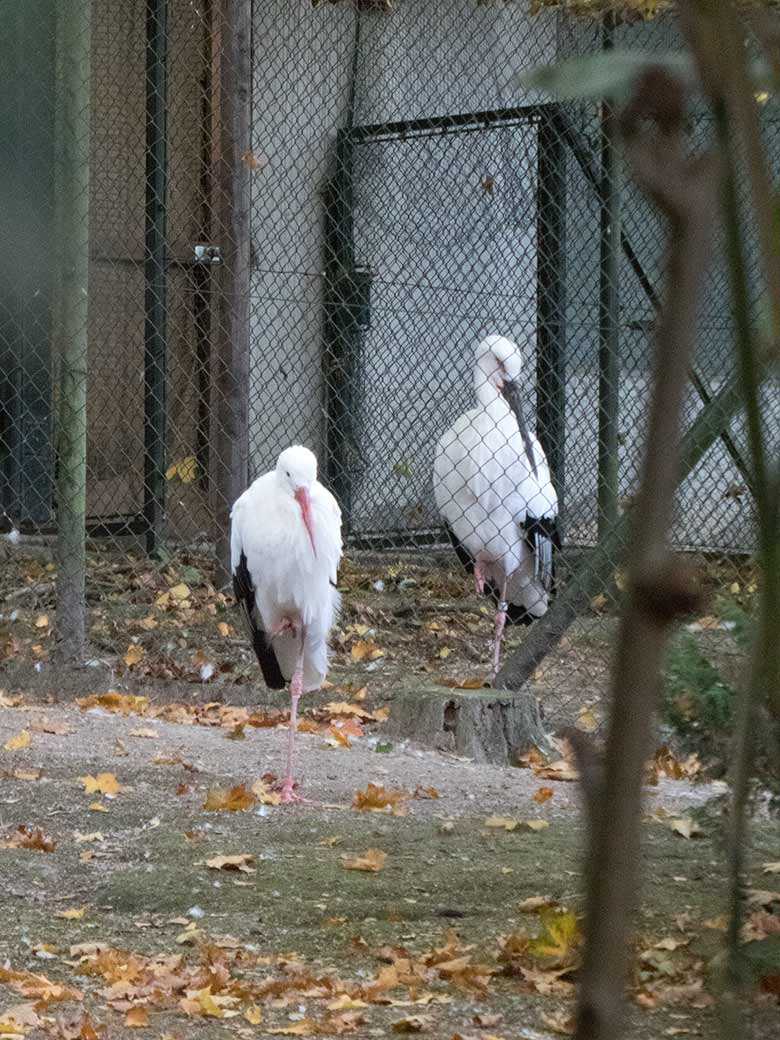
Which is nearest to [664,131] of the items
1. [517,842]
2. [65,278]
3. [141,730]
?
[517,842]

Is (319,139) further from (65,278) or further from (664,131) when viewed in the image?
(664,131)

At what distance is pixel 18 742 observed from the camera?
195 inches

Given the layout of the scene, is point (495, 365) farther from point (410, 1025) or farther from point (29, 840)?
point (410, 1025)

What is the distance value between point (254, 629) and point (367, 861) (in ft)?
7.24

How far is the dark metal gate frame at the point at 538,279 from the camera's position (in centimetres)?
737

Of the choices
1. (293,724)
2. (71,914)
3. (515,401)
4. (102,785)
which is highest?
(515,401)

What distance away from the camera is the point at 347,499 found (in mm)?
7934

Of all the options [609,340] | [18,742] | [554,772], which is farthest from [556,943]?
[609,340]

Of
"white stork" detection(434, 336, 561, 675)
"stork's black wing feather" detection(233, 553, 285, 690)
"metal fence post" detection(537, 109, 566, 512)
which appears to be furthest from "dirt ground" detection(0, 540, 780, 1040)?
"metal fence post" detection(537, 109, 566, 512)

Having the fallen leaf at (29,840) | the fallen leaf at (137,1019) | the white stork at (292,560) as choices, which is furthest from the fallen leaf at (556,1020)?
the white stork at (292,560)

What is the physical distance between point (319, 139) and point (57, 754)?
4284 mm

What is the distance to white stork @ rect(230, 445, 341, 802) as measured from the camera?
568 cm

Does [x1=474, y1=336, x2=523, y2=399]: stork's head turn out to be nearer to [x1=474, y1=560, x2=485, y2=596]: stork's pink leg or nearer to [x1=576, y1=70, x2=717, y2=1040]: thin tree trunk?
[x1=474, y1=560, x2=485, y2=596]: stork's pink leg

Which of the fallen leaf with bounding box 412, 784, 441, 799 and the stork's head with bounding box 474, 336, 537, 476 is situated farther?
the stork's head with bounding box 474, 336, 537, 476
